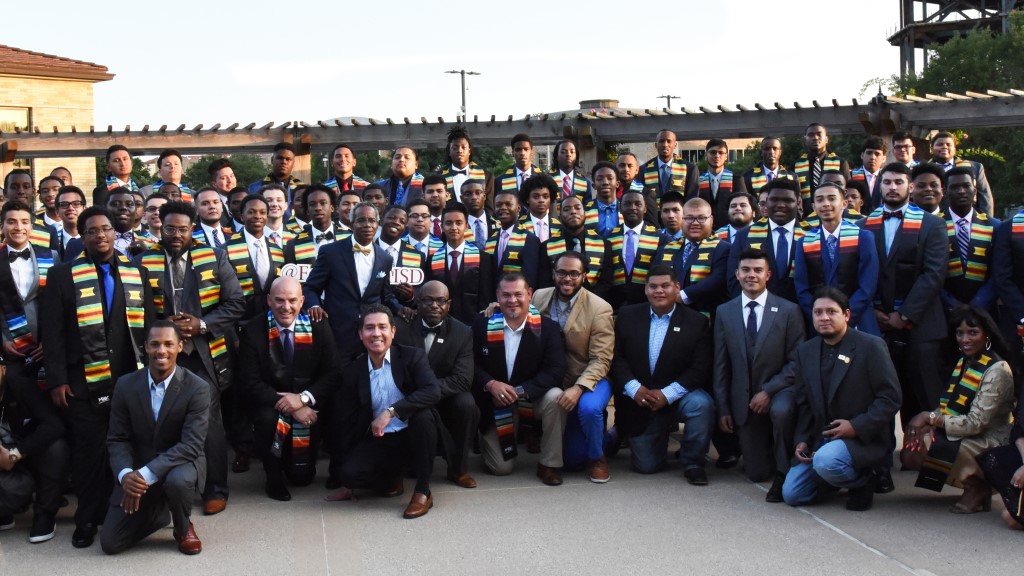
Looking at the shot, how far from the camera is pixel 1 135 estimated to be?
14844 mm

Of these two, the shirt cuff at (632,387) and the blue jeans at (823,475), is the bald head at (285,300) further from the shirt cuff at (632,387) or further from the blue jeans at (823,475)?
the blue jeans at (823,475)

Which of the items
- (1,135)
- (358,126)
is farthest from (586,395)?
(1,135)

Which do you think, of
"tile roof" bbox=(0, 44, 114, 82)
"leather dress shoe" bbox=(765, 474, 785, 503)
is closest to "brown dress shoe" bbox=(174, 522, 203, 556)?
"leather dress shoe" bbox=(765, 474, 785, 503)

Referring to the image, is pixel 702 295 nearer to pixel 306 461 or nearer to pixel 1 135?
pixel 306 461

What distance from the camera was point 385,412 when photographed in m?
6.58

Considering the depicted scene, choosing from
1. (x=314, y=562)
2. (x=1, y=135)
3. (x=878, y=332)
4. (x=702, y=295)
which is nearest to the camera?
(x=314, y=562)

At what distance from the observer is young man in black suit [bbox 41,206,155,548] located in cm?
613

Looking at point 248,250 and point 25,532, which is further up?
point 248,250

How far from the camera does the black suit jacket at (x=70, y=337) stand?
242 inches

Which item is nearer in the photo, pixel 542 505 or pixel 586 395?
pixel 542 505

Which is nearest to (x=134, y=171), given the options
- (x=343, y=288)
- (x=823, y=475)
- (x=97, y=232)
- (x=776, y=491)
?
(x=343, y=288)

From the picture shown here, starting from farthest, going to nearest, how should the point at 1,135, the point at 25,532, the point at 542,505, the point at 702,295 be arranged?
the point at 1,135 → the point at 702,295 → the point at 542,505 → the point at 25,532

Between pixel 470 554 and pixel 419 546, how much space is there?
0.31m

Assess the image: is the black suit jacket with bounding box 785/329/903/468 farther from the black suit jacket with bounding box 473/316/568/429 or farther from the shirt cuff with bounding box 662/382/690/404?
the black suit jacket with bounding box 473/316/568/429
